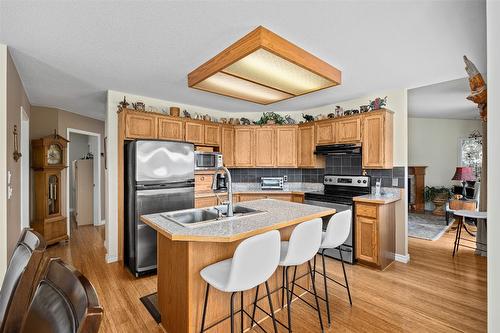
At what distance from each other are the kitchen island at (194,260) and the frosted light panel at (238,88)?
1423 millimetres

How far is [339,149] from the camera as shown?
3.98 meters

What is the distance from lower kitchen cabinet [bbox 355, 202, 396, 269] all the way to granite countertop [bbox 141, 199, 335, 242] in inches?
43.4

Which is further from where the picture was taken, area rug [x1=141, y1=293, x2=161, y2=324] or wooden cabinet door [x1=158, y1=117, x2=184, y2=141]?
wooden cabinet door [x1=158, y1=117, x2=184, y2=141]

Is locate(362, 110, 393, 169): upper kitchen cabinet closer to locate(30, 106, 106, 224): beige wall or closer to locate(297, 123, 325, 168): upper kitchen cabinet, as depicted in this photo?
locate(297, 123, 325, 168): upper kitchen cabinet

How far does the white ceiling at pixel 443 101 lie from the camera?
369 centimetres

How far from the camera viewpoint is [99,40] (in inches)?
83.9

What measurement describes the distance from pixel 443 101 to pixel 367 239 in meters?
3.26

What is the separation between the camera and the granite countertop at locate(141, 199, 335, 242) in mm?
1608

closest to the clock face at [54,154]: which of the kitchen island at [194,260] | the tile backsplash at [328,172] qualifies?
the tile backsplash at [328,172]

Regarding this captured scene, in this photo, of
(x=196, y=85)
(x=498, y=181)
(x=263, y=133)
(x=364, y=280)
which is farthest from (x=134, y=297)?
(x=263, y=133)

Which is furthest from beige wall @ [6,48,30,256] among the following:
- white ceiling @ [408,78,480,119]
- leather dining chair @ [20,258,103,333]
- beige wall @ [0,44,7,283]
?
white ceiling @ [408,78,480,119]

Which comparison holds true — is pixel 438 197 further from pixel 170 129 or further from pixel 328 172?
pixel 170 129

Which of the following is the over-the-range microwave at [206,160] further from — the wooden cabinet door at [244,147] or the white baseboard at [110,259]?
the white baseboard at [110,259]

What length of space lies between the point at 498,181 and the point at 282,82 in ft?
7.19
